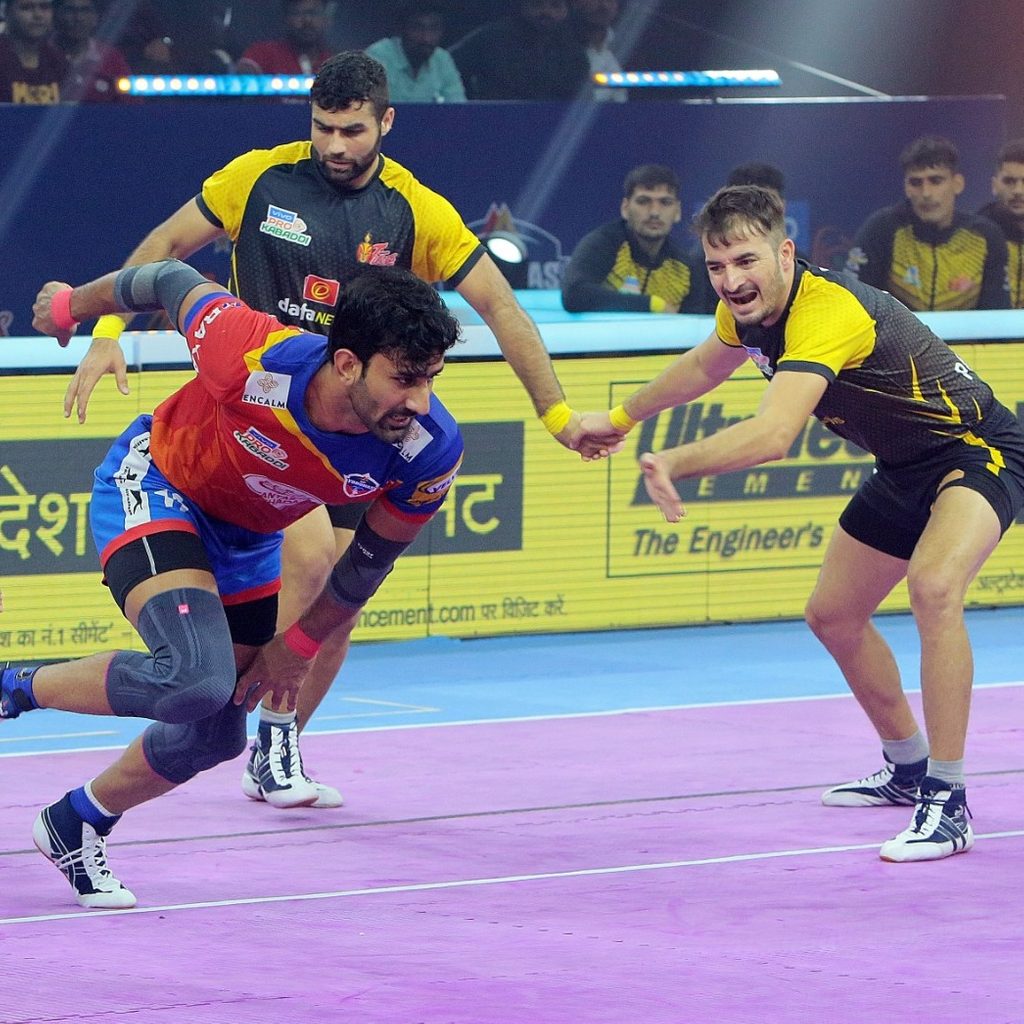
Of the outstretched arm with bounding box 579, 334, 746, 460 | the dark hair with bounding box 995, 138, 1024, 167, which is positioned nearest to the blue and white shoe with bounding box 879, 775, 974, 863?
the outstretched arm with bounding box 579, 334, 746, 460

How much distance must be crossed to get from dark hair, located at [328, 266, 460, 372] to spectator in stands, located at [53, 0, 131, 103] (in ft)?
30.0

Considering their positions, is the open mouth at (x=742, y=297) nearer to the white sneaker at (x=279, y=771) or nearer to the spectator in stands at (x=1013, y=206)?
the white sneaker at (x=279, y=771)

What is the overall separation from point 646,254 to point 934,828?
6374 millimetres

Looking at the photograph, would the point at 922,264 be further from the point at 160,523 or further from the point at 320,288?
the point at 160,523

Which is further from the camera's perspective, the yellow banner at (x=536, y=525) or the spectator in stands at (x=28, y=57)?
the spectator in stands at (x=28, y=57)

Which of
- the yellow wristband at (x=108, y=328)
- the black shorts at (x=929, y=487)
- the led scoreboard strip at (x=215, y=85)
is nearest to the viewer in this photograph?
the black shorts at (x=929, y=487)

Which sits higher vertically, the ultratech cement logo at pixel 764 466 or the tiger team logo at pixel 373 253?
the tiger team logo at pixel 373 253

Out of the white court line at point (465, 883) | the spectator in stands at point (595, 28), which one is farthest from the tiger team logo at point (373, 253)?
the spectator in stands at point (595, 28)

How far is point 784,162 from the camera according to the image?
15.7 metres

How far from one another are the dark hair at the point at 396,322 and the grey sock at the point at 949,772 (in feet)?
7.32

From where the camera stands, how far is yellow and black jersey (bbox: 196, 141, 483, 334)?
280 inches

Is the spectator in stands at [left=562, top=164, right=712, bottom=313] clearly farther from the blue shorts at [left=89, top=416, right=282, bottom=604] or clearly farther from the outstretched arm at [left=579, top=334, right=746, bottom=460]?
the blue shorts at [left=89, top=416, right=282, bottom=604]

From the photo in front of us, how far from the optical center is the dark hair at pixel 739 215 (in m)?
6.35

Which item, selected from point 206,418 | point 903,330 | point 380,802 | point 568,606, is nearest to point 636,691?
point 568,606
